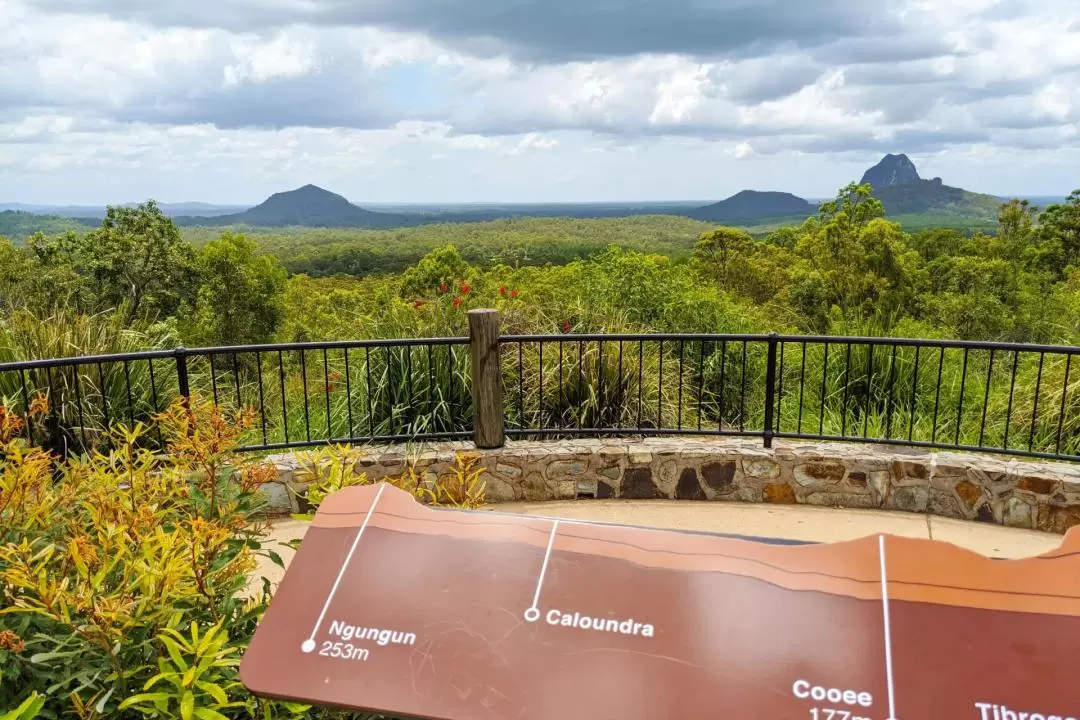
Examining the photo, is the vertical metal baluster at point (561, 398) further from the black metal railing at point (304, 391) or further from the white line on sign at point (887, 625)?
the white line on sign at point (887, 625)

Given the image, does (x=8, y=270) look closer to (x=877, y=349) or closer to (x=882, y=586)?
(x=877, y=349)

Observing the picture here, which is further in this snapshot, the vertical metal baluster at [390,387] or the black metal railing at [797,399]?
the vertical metal baluster at [390,387]

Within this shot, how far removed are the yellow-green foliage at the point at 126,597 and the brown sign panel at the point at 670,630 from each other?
247 mm

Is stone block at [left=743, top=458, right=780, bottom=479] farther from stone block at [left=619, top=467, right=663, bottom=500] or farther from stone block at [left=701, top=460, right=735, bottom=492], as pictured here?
stone block at [left=619, top=467, right=663, bottom=500]

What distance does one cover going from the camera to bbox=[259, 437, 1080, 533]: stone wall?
18.0ft

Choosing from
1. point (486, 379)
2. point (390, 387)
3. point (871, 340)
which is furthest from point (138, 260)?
point (871, 340)

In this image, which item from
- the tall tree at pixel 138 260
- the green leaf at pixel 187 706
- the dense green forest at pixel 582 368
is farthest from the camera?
the tall tree at pixel 138 260

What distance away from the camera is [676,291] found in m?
9.16

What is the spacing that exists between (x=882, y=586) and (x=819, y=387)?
601cm

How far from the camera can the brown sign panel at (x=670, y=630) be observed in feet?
5.46

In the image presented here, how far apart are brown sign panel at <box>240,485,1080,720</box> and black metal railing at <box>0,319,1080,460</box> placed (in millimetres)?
3512

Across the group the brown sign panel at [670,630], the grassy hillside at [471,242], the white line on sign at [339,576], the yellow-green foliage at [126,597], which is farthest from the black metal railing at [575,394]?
the grassy hillside at [471,242]

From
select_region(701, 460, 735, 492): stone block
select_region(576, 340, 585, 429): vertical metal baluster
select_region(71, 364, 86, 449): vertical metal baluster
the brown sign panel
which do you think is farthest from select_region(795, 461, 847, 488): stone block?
select_region(71, 364, 86, 449): vertical metal baluster

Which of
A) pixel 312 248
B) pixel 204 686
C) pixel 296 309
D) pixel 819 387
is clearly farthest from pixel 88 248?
pixel 204 686
